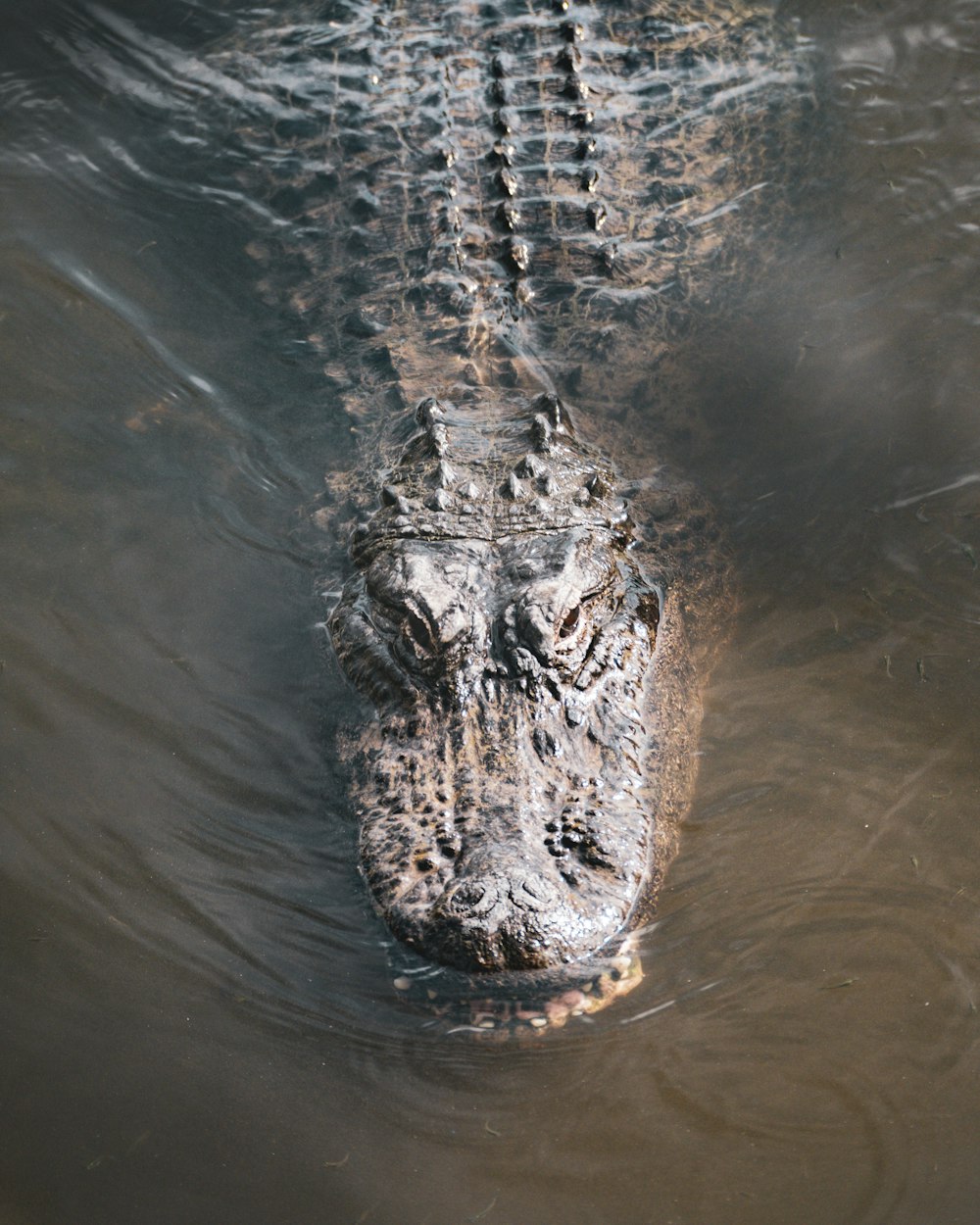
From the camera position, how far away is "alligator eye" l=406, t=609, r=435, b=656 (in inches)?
138

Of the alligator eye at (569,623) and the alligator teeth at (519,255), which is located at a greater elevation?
the alligator teeth at (519,255)

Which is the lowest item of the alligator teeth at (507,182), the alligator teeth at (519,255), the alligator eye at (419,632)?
the alligator eye at (419,632)

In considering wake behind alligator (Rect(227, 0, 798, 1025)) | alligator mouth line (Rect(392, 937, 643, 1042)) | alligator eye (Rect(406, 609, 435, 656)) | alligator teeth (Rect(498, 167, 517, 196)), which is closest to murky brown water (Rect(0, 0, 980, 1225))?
alligator mouth line (Rect(392, 937, 643, 1042))

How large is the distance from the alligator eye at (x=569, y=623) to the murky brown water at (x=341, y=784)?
1.74 feet

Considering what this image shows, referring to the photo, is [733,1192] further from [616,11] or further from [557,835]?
[616,11]

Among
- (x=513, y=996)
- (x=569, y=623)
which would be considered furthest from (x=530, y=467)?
(x=513, y=996)

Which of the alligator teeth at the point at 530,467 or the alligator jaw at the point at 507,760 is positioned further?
the alligator teeth at the point at 530,467

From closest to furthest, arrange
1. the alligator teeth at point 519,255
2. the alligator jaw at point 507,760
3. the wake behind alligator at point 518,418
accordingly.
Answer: the alligator jaw at point 507,760
the wake behind alligator at point 518,418
the alligator teeth at point 519,255

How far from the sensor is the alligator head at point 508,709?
2832 millimetres

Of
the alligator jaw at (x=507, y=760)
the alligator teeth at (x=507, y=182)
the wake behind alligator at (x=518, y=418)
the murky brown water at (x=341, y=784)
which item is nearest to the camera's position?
the murky brown water at (x=341, y=784)

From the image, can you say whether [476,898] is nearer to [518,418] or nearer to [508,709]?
[508,709]

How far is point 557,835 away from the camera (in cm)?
304

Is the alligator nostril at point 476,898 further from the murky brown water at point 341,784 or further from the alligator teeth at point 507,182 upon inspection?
the alligator teeth at point 507,182

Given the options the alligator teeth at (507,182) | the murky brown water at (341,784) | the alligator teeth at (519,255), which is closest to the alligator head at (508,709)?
the murky brown water at (341,784)
